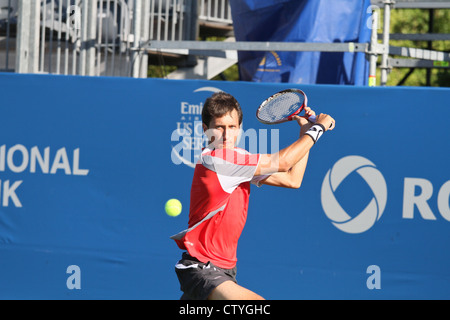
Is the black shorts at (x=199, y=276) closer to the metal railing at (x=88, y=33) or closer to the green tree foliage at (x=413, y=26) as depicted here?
the metal railing at (x=88, y=33)

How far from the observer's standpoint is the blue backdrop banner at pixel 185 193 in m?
5.11

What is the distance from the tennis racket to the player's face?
21 centimetres

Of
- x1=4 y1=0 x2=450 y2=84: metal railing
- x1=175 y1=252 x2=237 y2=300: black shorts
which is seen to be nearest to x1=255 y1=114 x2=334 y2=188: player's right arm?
x1=175 y1=252 x2=237 y2=300: black shorts

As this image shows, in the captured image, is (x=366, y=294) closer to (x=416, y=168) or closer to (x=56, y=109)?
(x=416, y=168)

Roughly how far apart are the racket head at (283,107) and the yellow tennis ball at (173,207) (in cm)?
150

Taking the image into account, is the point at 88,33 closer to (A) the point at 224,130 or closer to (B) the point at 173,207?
(B) the point at 173,207

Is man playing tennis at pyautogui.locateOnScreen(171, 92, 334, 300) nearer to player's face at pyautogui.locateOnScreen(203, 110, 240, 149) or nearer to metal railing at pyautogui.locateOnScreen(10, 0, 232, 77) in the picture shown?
player's face at pyautogui.locateOnScreen(203, 110, 240, 149)

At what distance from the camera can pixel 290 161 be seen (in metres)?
3.74

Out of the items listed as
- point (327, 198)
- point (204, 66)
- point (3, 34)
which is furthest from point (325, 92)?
point (3, 34)

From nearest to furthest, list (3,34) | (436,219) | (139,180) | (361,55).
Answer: (436,219) < (139,180) < (361,55) < (3,34)

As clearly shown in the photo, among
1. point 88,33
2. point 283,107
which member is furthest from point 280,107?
point 88,33

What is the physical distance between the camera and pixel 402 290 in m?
5.13

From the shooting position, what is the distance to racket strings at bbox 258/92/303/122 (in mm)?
4059

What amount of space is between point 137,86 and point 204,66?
11.6ft
